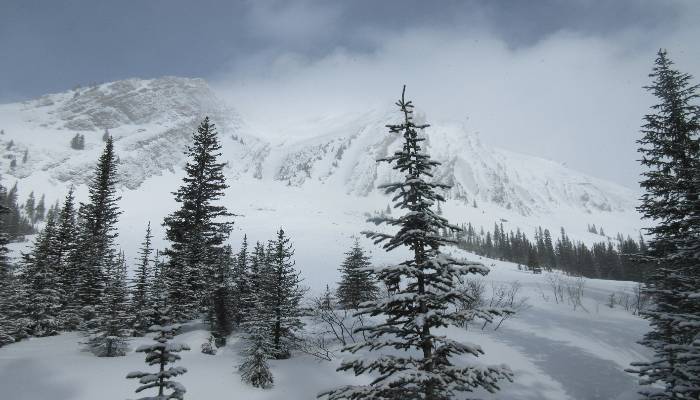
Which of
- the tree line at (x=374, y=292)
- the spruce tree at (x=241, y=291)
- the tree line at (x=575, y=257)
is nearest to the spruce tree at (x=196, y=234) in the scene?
the tree line at (x=374, y=292)

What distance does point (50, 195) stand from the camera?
13225 cm

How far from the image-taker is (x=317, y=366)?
20.2m

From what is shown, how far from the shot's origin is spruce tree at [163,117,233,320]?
2214 cm

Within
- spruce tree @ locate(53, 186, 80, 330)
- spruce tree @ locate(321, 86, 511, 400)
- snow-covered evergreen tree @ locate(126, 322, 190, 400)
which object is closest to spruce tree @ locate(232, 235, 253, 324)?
spruce tree @ locate(53, 186, 80, 330)

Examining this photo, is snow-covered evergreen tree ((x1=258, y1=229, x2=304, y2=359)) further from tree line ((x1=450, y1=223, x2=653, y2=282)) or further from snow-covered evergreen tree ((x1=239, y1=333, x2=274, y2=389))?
tree line ((x1=450, y1=223, x2=653, y2=282))

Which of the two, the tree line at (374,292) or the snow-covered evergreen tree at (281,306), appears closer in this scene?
the tree line at (374,292)

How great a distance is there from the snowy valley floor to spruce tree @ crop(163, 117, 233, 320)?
8.74 feet

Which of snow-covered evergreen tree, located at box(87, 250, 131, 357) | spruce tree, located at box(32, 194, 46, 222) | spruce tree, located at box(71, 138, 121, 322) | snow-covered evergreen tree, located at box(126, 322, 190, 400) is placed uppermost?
spruce tree, located at box(32, 194, 46, 222)

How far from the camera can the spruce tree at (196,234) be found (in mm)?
22141

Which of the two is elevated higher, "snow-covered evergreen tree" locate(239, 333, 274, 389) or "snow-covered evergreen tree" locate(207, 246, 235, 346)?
"snow-covered evergreen tree" locate(207, 246, 235, 346)

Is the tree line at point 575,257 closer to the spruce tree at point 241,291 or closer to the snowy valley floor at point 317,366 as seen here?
the snowy valley floor at point 317,366

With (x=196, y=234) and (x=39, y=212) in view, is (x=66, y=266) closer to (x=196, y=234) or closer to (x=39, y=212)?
(x=196, y=234)

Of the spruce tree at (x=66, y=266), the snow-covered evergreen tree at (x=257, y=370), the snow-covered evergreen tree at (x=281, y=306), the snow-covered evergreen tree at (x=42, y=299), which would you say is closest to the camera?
the snow-covered evergreen tree at (x=257, y=370)

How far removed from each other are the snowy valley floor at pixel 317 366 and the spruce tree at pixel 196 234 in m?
2.66
